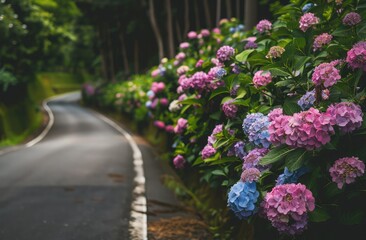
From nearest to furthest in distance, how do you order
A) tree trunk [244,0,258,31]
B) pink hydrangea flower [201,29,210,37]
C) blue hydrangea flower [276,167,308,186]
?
blue hydrangea flower [276,167,308,186]
tree trunk [244,0,258,31]
pink hydrangea flower [201,29,210,37]

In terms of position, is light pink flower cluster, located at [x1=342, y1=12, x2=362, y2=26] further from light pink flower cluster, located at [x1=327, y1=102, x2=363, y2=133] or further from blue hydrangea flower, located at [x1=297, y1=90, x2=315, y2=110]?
light pink flower cluster, located at [x1=327, y1=102, x2=363, y2=133]

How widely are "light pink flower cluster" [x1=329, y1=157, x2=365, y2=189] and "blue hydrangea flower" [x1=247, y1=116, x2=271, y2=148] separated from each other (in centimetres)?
59

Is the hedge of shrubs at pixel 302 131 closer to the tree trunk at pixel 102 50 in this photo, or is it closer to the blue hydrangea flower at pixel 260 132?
the blue hydrangea flower at pixel 260 132

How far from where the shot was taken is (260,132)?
10.1 ft

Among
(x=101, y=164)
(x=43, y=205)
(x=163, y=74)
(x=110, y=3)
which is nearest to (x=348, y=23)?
(x=43, y=205)

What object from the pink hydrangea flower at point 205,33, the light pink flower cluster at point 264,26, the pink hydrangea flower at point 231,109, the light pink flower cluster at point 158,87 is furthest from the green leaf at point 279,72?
the light pink flower cluster at point 158,87

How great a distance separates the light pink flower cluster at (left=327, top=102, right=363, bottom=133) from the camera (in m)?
2.48

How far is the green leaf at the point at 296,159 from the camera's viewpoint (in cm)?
257

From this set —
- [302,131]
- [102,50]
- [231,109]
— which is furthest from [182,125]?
[102,50]

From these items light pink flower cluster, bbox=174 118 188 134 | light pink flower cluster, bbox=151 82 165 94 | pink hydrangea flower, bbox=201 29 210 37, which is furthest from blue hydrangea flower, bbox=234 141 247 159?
light pink flower cluster, bbox=151 82 165 94

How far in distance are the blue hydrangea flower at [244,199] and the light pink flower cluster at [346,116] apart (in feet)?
2.38

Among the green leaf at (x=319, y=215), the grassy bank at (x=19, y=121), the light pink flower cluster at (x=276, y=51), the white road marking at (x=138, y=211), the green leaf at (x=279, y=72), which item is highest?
the light pink flower cluster at (x=276, y=51)

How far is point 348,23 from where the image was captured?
3244 mm

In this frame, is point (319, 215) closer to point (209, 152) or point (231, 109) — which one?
point (231, 109)
